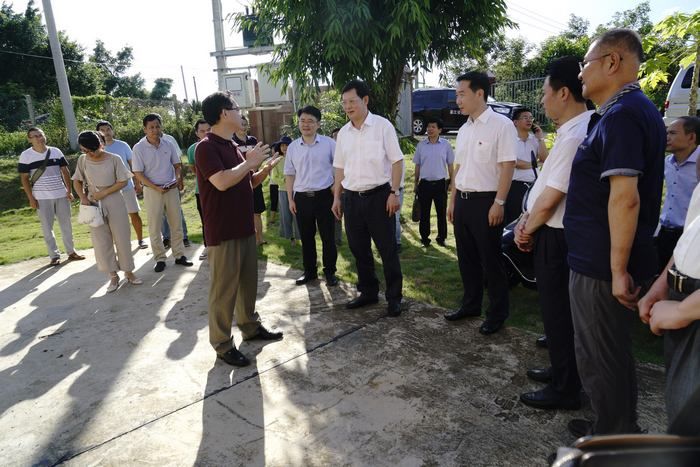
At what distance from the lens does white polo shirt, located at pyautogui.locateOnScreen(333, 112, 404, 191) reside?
4074mm

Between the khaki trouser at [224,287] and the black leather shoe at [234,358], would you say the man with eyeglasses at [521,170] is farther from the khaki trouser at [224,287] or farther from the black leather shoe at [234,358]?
the black leather shoe at [234,358]

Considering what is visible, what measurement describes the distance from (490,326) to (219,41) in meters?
14.7

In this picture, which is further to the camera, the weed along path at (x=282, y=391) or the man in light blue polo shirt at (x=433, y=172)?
the man in light blue polo shirt at (x=433, y=172)

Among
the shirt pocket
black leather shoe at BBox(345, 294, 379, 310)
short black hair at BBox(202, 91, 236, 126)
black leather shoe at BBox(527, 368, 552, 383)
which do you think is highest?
short black hair at BBox(202, 91, 236, 126)

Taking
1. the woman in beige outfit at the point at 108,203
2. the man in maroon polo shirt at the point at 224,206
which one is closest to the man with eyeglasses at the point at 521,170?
the man in maroon polo shirt at the point at 224,206

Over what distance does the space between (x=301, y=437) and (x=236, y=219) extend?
164 centimetres

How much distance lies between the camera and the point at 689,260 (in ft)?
4.87

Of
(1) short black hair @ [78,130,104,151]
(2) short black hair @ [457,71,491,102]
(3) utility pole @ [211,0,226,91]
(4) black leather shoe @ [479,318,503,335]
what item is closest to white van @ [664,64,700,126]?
(2) short black hair @ [457,71,491,102]

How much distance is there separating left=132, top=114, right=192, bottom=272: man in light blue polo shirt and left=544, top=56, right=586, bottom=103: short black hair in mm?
5024

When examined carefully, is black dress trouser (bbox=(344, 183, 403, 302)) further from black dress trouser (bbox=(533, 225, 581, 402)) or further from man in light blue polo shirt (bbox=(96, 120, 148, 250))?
man in light blue polo shirt (bbox=(96, 120, 148, 250))

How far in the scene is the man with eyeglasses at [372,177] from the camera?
13.3 ft

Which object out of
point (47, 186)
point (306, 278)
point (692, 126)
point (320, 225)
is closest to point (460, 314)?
point (306, 278)

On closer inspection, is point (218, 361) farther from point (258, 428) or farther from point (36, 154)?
point (36, 154)

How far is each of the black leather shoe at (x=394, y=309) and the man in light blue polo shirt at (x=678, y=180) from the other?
2156mm
